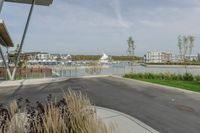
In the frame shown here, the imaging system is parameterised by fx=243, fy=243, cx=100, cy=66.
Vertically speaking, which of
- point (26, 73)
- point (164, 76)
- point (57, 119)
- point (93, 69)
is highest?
point (57, 119)

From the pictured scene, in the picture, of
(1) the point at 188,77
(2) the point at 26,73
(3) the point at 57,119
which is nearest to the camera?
(3) the point at 57,119

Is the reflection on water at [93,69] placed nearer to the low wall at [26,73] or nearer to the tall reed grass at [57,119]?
the low wall at [26,73]

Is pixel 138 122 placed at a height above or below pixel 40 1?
below

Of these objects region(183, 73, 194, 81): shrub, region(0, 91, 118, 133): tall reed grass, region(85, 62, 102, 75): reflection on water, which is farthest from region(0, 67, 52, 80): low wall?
region(0, 91, 118, 133): tall reed grass

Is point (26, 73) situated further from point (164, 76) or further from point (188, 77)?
point (188, 77)

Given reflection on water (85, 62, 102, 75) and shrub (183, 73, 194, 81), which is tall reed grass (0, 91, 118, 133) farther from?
reflection on water (85, 62, 102, 75)

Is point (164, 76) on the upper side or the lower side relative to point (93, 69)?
lower

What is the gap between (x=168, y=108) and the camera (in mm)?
9594

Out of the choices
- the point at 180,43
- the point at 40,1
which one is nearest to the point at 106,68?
the point at 40,1

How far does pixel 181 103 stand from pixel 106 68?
1965 centimetres

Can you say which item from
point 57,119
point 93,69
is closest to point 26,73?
point 93,69

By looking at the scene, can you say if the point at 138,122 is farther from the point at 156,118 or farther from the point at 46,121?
the point at 46,121

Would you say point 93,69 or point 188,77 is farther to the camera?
point 93,69

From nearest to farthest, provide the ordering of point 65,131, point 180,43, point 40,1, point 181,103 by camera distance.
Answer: point 65,131
point 181,103
point 40,1
point 180,43
